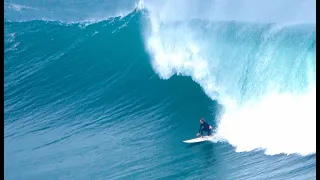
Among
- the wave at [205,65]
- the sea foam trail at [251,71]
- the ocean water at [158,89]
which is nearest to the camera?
the ocean water at [158,89]

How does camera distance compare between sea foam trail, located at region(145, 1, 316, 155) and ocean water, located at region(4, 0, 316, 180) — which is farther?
sea foam trail, located at region(145, 1, 316, 155)

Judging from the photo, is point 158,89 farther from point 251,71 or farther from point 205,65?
point 251,71

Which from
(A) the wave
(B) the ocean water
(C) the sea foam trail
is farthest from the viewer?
(A) the wave

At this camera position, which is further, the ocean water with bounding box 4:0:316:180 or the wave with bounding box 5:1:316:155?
the wave with bounding box 5:1:316:155

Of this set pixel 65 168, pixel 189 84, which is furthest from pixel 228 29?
pixel 65 168

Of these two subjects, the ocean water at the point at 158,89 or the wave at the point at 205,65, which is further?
the wave at the point at 205,65

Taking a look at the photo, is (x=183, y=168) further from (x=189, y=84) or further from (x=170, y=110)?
(x=189, y=84)

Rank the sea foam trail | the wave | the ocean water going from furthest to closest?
1. the wave
2. the sea foam trail
3. the ocean water
